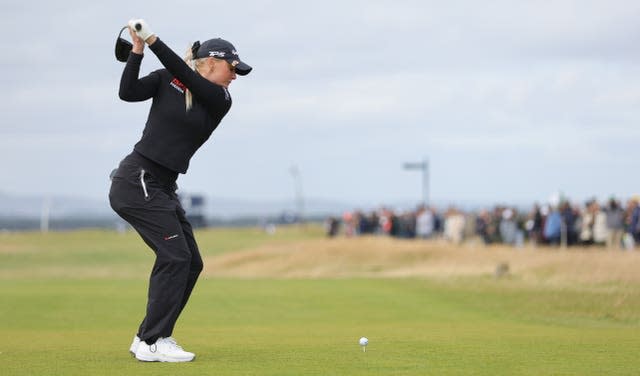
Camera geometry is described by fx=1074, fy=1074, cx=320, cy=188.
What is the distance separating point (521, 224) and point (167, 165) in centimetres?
3819

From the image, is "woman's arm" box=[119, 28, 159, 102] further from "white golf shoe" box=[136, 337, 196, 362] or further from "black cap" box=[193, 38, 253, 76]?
"white golf shoe" box=[136, 337, 196, 362]

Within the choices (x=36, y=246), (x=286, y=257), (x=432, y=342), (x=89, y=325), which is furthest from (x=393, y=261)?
(x=36, y=246)

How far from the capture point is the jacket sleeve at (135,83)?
27.0 ft

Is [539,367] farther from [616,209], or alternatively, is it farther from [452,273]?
[616,209]

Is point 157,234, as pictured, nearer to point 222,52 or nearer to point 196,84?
point 196,84

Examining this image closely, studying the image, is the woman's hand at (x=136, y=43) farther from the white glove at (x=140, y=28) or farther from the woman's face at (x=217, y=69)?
the woman's face at (x=217, y=69)

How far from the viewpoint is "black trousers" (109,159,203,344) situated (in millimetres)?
8625

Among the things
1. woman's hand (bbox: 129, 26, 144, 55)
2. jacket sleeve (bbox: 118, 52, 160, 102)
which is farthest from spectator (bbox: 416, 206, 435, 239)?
woman's hand (bbox: 129, 26, 144, 55)

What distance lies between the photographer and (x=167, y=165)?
8586 mm

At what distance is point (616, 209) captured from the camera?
1335 inches

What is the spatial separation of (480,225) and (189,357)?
36.7 m

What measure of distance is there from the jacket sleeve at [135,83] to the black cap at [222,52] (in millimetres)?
483

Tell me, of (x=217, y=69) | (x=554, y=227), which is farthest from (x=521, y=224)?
(x=217, y=69)

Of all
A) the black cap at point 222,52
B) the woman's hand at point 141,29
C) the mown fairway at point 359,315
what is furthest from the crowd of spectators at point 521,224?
the woman's hand at point 141,29
